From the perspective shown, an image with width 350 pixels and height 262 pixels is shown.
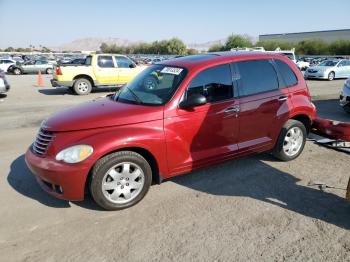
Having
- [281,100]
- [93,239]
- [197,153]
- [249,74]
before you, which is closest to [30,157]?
[93,239]

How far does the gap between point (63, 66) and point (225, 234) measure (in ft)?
43.3

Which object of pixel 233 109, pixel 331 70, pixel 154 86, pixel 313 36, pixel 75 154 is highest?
pixel 313 36

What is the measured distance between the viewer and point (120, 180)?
3.96 meters

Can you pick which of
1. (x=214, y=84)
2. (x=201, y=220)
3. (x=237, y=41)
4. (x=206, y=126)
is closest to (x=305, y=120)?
(x=214, y=84)

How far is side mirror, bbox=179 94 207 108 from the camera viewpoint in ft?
13.7

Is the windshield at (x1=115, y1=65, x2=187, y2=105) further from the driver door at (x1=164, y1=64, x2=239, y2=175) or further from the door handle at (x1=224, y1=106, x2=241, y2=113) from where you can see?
the door handle at (x1=224, y1=106, x2=241, y2=113)

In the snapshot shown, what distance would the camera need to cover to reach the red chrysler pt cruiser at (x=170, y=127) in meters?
3.79

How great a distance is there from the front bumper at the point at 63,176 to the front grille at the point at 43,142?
126 millimetres

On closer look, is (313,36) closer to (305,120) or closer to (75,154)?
(305,120)

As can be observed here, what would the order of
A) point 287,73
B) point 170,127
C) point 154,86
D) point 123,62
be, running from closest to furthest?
point 170,127 < point 154,86 < point 287,73 < point 123,62

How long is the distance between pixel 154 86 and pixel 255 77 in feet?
5.00

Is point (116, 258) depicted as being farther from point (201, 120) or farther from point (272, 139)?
point (272, 139)

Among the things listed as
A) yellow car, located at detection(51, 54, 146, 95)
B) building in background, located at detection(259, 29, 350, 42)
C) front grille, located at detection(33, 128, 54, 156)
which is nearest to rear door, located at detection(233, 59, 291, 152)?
front grille, located at detection(33, 128, 54, 156)

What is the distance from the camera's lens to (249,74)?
193 inches
